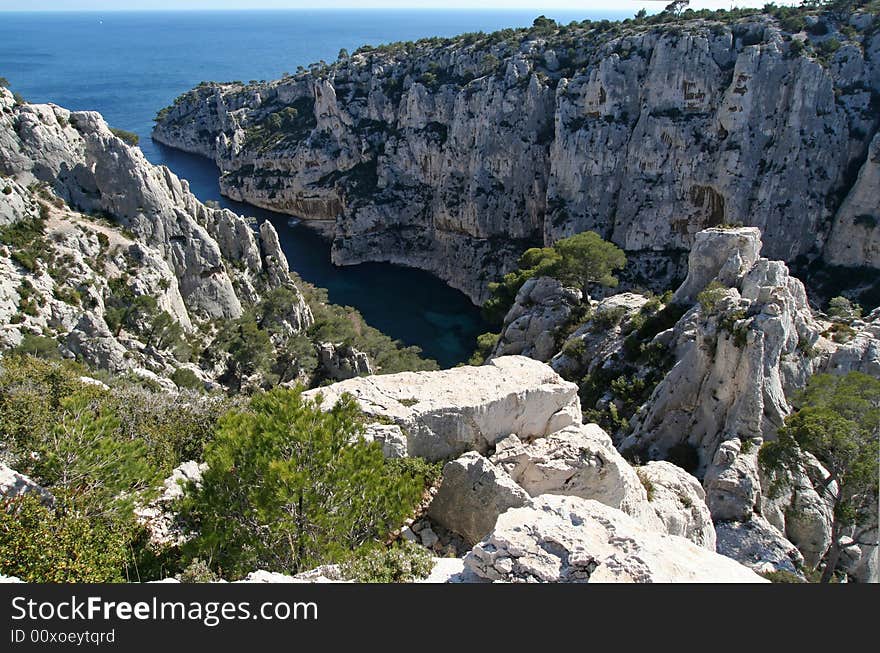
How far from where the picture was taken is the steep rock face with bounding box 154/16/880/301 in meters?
54.2

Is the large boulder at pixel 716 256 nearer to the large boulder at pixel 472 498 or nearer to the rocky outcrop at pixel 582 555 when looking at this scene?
the large boulder at pixel 472 498

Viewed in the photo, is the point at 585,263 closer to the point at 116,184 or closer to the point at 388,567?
the point at 116,184

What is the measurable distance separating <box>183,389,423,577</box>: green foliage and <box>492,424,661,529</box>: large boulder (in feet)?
15.6

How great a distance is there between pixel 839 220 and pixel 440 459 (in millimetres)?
53977

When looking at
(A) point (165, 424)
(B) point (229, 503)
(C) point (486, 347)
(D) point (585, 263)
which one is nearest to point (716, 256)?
(D) point (585, 263)

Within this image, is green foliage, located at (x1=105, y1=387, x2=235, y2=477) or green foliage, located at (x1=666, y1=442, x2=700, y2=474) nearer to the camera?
green foliage, located at (x1=105, y1=387, x2=235, y2=477)

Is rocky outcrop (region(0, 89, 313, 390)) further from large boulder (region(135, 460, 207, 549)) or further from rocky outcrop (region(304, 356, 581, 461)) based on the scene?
rocky outcrop (region(304, 356, 581, 461))

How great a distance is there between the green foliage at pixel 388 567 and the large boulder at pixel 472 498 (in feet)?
11.3

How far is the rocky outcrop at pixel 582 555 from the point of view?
8.06 meters

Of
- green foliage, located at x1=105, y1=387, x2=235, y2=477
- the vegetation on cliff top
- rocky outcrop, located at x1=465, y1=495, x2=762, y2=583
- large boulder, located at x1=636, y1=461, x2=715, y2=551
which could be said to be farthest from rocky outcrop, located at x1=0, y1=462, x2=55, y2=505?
large boulder, located at x1=636, y1=461, x2=715, y2=551

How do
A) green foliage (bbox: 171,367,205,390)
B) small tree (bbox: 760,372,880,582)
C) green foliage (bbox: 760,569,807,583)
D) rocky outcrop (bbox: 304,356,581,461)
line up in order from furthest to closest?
green foliage (bbox: 171,367,205,390), small tree (bbox: 760,372,880,582), green foliage (bbox: 760,569,807,583), rocky outcrop (bbox: 304,356,581,461)

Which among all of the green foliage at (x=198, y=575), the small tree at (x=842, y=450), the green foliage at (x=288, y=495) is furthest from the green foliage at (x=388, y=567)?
the small tree at (x=842, y=450)

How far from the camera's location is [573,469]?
1488cm

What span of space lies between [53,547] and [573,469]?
10.9 metres
